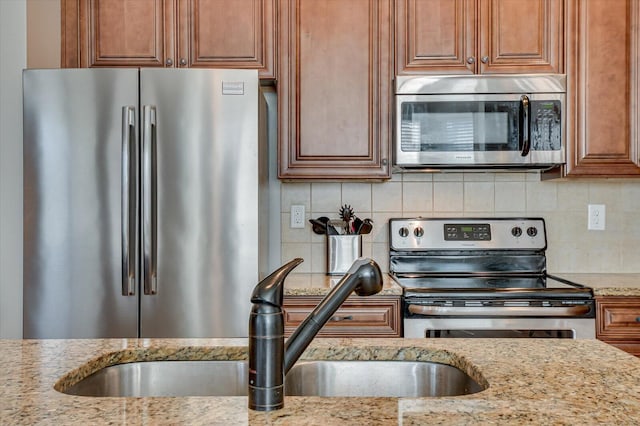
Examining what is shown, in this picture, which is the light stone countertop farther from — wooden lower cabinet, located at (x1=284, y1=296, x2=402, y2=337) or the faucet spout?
the faucet spout

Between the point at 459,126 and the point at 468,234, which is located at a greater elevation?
the point at 459,126

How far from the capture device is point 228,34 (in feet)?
8.13

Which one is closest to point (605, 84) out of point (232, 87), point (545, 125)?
point (545, 125)

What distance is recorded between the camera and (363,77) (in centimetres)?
248

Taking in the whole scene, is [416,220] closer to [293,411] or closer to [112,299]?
[112,299]

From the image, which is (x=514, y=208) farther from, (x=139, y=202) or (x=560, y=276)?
(x=139, y=202)

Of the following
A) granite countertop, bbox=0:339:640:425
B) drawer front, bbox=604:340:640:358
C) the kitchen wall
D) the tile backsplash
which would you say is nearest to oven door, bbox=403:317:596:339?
drawer front, bbox=604:340:640:358

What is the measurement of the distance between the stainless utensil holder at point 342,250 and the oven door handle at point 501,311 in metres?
0.51

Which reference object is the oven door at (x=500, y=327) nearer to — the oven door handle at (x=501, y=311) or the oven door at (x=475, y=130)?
the oven door handle at (x=501, y=311)

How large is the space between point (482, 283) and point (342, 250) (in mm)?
673

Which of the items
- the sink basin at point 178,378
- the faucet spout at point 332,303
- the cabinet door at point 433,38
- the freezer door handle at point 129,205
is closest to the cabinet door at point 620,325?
the cabinet door at point 433,38

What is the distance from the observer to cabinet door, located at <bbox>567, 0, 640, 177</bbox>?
2445 mm

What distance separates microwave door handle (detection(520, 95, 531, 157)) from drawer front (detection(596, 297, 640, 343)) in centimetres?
73

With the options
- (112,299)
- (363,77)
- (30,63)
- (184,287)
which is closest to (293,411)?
(184,287)
